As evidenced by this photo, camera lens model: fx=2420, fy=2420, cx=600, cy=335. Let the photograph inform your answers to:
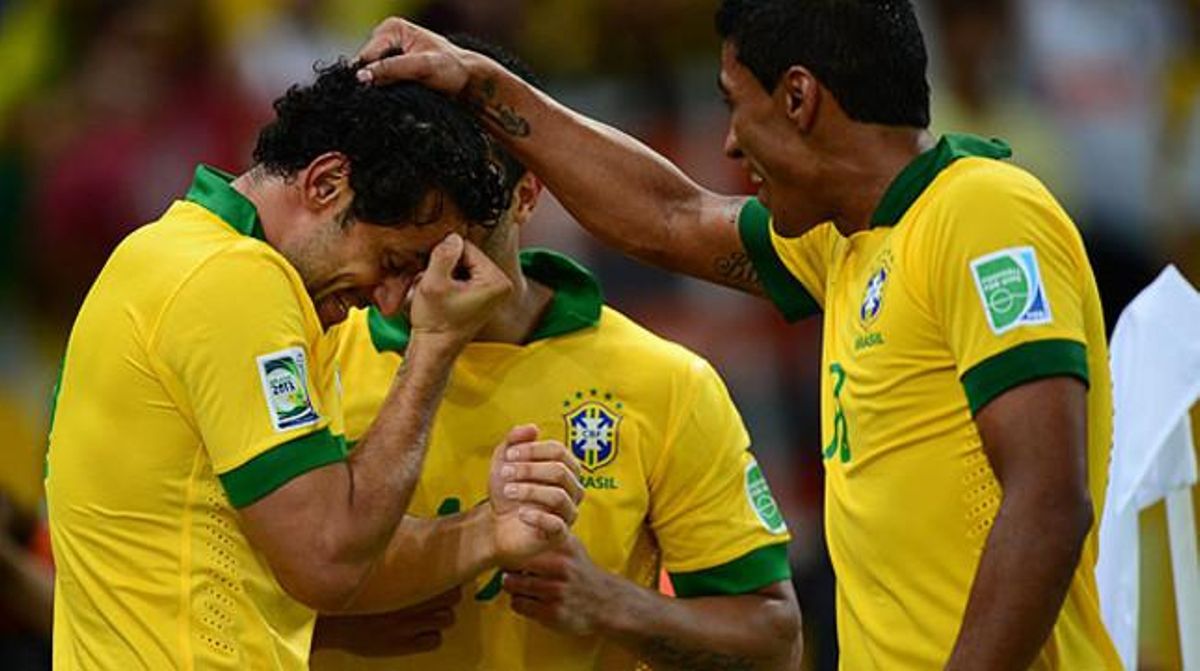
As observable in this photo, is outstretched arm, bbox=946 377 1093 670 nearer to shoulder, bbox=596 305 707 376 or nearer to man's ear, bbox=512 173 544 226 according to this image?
shoulder, bbox=596 305 707 376

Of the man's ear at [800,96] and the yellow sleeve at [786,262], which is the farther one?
the yellow sleeve at [786,262]

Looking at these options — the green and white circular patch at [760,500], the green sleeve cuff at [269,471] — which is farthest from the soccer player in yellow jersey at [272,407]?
the green and white circular patch at [760,500]

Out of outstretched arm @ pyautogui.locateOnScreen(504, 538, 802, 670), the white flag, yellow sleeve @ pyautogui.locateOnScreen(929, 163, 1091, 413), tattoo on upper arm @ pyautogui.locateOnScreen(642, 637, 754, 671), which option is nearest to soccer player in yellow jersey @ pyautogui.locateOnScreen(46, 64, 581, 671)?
outstretched arm @ pyautogui.locateOnScreen(504, 538, 802, 670)

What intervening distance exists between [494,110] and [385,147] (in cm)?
58

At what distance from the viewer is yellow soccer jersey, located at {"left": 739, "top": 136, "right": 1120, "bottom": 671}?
11.7 feet

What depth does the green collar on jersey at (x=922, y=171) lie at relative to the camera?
3807 mm

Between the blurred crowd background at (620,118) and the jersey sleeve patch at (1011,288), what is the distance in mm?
3234

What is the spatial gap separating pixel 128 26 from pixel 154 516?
402 cm

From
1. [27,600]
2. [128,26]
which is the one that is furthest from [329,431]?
[128,26]

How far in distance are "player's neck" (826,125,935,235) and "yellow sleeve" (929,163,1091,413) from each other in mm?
227

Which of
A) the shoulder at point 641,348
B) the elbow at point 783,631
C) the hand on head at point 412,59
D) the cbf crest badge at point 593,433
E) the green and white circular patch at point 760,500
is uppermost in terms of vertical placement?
the hand on head at point 412,59

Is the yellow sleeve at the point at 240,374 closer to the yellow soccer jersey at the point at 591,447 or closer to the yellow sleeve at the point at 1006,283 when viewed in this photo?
the yellow soccer jersey at the point at 591,447

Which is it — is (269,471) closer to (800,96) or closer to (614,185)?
(800,96)

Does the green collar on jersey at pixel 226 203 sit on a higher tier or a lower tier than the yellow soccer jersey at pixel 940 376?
higher
